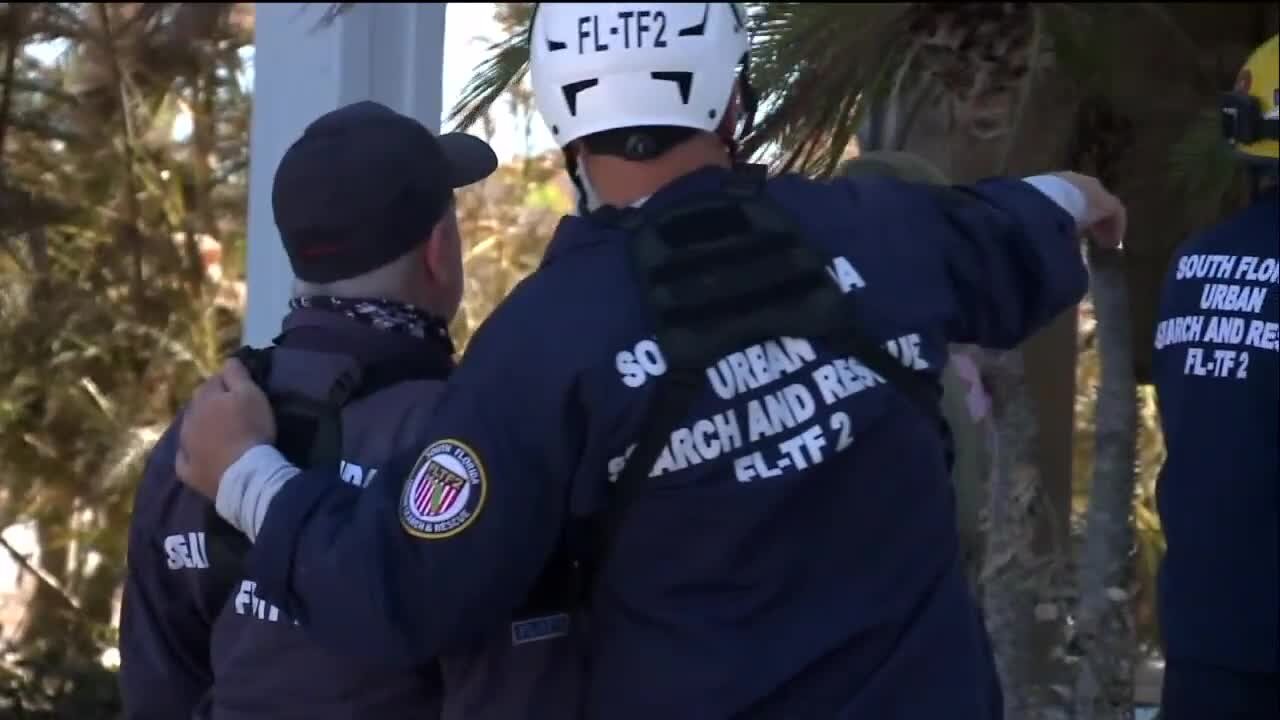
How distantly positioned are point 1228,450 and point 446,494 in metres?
1.96

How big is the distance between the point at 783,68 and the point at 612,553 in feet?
4.69

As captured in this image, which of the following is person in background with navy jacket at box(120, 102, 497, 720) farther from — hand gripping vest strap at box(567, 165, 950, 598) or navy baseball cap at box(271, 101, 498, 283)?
hand gripping vest strap at box(567, 165, 950, 598)

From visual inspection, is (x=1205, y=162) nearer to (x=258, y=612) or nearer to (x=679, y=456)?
(x=679, y=456)

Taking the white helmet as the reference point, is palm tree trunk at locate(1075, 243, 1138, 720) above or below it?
below

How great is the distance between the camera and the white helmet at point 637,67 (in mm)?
1839

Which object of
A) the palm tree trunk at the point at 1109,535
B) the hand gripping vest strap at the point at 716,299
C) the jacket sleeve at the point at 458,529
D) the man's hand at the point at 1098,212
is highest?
the man's hand at the point at 1098,212

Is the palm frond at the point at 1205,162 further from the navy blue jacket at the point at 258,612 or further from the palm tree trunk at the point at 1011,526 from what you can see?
the navy blue jacket at the point at 258,612

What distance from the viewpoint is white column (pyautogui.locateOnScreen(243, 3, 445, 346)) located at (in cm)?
404

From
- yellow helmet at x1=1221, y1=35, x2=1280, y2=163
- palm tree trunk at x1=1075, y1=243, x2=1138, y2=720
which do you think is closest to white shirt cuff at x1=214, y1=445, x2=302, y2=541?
yellow helmet at x1=1221, y1=35, x2=1280, y2=163

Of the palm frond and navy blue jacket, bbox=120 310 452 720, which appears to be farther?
the palm frond

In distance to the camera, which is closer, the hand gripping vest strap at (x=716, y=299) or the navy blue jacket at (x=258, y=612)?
the hand gripping vest strap at (x=716, y=299)

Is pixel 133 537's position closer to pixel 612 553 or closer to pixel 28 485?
pixel 612 553

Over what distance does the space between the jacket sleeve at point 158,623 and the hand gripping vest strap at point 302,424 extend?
74 mm

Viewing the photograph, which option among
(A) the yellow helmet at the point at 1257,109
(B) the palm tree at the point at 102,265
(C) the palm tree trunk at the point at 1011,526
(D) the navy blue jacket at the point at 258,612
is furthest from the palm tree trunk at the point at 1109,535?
(B) the palm tree at the point at 102,265
